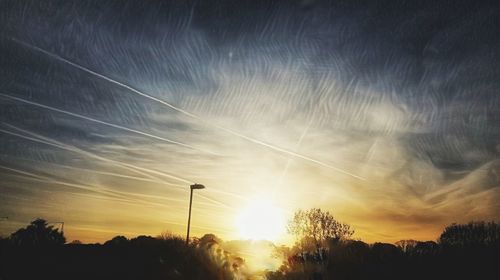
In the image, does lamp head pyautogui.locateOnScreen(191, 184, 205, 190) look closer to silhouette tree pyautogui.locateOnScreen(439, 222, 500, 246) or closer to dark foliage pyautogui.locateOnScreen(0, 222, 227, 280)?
dark foliage pyautogui.locateOnScreen(0, 222, 227, 280)

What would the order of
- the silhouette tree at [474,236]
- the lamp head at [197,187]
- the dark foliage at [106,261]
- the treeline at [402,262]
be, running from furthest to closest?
the lamp head at [197,187]
the silhouette tree at [474,236]
the treeline at [402,262]
the dark foliage at [106,261]

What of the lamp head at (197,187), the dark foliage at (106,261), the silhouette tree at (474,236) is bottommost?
the dark foliage at (106,261)

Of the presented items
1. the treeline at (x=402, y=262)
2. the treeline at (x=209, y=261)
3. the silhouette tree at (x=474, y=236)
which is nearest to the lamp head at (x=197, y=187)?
the treeline at (x=209, y=261)

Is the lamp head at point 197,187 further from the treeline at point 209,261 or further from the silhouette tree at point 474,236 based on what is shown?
the silhouette tree at point 474,236

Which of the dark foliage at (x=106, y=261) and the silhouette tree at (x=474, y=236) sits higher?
the silhouette tree at (x=474, y=236)

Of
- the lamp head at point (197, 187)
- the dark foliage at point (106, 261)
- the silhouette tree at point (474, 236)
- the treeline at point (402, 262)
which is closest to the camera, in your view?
the dark foliage at point (106, 261)

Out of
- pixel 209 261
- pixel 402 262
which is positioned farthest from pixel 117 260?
pixel 402 262

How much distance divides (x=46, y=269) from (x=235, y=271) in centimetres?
1051

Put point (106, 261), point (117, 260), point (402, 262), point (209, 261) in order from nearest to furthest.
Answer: point (106, 261) → point (117, 260) → point (402, 262) → point (209, 261)

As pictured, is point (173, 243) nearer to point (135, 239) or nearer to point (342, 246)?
point (135, 239)

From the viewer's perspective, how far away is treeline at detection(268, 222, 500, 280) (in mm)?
16828

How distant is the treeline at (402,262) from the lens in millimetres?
16828

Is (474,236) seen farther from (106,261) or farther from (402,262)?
(106,261)

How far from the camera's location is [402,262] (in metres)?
18.9
